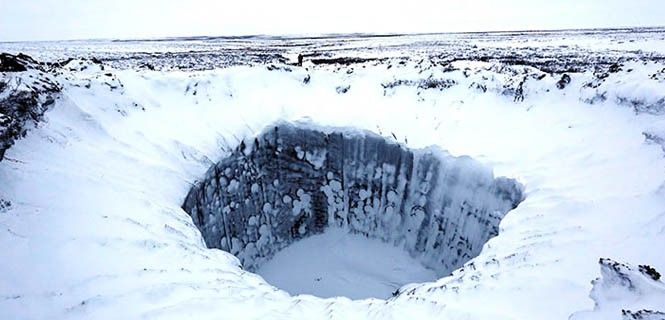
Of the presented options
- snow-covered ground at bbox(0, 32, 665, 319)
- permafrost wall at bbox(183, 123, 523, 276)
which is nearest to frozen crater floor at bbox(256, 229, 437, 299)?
permafrost wall at bbox(183, 123, 523, 276)

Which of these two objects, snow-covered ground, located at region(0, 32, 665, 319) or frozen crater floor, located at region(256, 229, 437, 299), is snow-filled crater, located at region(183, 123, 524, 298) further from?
snow-covered ground, located at region(0, 32, 665, 319)

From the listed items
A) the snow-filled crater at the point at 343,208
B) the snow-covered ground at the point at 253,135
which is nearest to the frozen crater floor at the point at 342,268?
the snow-filled crater at the point at 343,208

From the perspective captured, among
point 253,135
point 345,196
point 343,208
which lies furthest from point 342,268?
point 253,135

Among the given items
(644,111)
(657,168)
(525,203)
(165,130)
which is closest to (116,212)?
(165,130)

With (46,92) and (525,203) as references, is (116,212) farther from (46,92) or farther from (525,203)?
(525,203)

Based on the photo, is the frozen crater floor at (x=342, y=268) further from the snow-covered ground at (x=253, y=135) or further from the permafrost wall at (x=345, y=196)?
the snow-covered ground at (x=253, y=135)

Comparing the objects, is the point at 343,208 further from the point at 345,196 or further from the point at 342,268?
the point at 342,268

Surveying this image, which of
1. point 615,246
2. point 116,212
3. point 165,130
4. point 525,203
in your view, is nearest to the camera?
point 615,246
